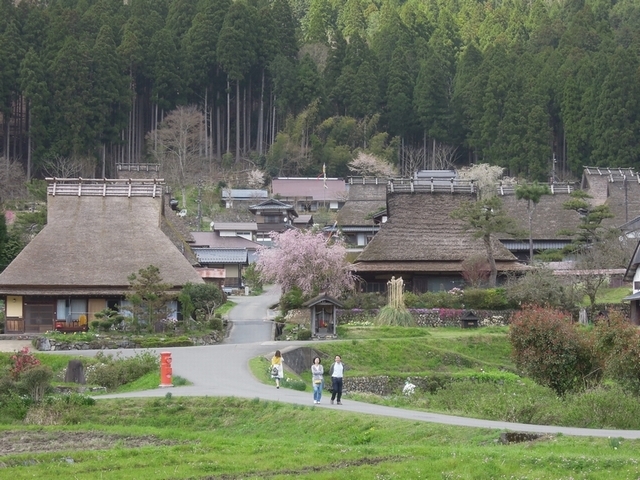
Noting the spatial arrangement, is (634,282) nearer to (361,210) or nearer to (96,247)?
(96,247)

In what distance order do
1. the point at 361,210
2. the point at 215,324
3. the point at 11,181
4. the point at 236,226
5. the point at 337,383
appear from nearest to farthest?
1. the point at 337,383
2. the point at 215,324
3. the point at 361,210
4. the point at 236,226
5. the point at 11,181

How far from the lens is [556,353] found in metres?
24.2

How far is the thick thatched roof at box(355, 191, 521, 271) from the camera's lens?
45.3m

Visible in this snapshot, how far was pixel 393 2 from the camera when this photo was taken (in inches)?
4847

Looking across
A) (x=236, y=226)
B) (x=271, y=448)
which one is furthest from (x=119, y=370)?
(x=236, y=226)

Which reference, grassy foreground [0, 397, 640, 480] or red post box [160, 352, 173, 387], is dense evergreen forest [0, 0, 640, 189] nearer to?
red post box [160, 352, 173, 387]

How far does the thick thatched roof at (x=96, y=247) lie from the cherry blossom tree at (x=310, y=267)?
13.4ft

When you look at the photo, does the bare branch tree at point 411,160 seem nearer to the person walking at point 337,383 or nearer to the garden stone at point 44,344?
the garden stone at point 44,344

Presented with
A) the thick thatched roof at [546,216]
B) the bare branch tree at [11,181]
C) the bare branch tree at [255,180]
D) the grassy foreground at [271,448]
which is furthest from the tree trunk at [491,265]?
the bare branch tree at [255,180]

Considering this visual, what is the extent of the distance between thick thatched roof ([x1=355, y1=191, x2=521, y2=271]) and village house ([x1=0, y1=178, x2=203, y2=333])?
8072 millimetres

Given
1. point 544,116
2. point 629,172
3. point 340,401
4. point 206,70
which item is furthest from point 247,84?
point 340,401

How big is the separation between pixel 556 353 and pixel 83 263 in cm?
1964

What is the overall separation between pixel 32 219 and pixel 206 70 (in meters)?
31.4

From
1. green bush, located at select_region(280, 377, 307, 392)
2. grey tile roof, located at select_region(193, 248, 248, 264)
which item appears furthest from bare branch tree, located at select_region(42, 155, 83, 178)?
green bush, located at select_region(280, 377, 307, 392)
